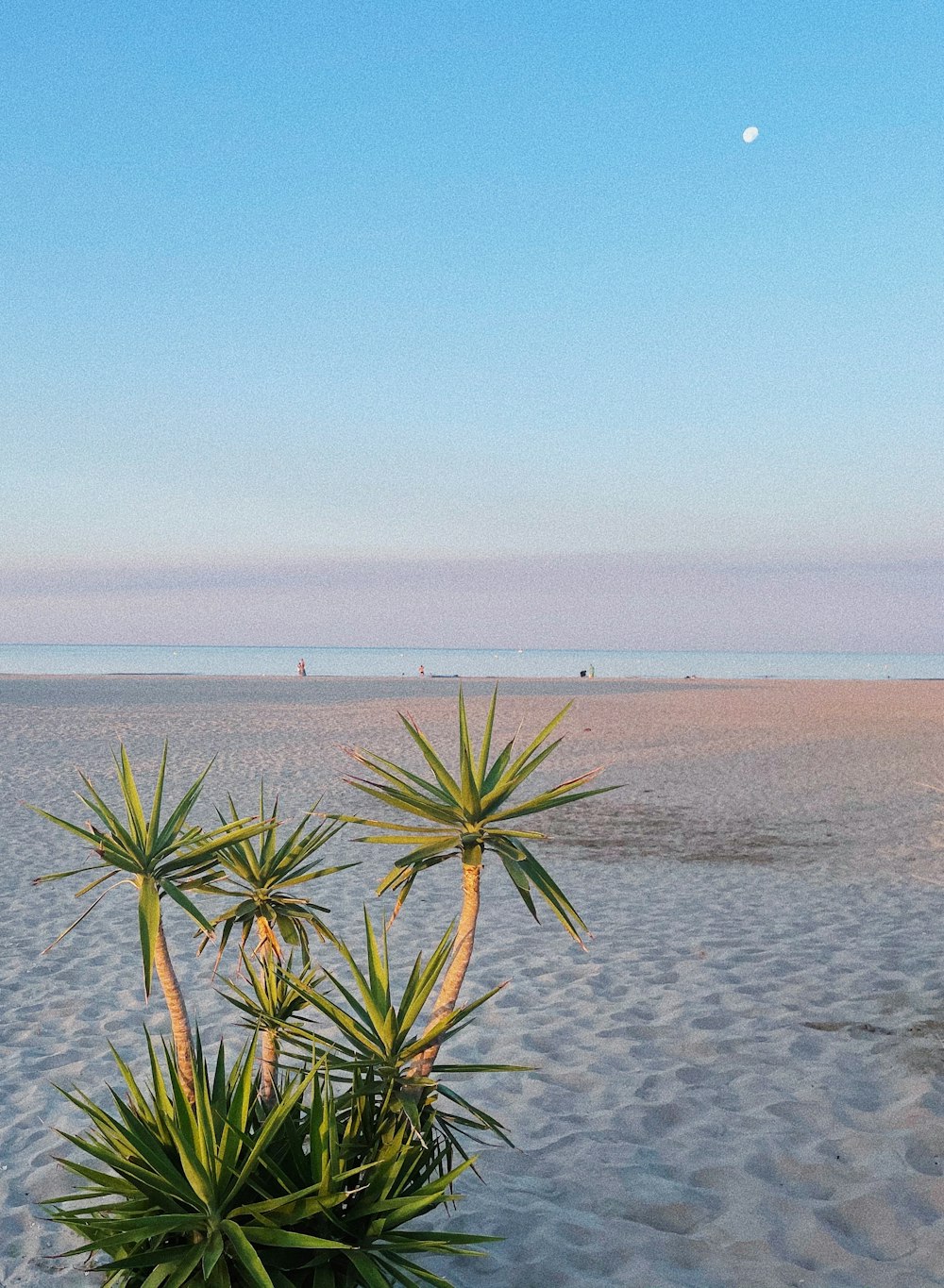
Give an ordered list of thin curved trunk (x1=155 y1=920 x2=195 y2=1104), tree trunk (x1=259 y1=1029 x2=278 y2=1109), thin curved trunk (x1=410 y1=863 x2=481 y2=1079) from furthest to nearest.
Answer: tree trunk (x1=259 y1=1029 x2=278 y2=1109) < thin curved trunk (x1=155 y1=920 x2=195 y2=1104) < thin curved trunk (x1=410 y1=863 x2=481 y2=1079)

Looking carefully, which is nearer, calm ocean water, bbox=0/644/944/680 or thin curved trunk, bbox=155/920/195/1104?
thin curved trunk, bbox=155/920/195/1104

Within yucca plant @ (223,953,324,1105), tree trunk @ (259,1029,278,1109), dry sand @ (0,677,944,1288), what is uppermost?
yucca plant @ (223,953,324,1105)

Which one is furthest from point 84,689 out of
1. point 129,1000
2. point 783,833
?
point 129,1000

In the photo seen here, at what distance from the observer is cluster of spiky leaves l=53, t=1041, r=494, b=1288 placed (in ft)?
8.38

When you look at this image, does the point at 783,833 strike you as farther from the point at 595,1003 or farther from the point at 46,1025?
the point at 46,1025

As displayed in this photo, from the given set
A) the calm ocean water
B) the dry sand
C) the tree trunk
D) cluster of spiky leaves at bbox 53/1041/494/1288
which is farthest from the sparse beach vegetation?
the calm ocean water

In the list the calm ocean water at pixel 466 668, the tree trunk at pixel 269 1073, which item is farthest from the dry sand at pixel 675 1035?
the calm ocean water at pixel 466 668

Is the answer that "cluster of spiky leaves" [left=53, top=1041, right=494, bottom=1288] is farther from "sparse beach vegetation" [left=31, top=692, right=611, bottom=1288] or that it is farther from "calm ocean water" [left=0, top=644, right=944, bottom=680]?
"calm ocean water" [left=0, top=644, right=944, bottom=680]

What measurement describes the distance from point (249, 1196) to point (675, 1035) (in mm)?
3655

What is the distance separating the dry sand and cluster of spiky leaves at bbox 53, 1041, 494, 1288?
3.25ft

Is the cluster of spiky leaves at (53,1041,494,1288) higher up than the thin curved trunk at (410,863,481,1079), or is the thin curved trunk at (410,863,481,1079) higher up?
the thin curved trunk at (410,863,481,1079)

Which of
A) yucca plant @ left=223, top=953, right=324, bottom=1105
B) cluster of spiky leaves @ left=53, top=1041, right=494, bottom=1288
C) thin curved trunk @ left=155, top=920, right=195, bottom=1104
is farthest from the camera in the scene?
yucca plant @ left=223, top=953, right=324, bottom=1105

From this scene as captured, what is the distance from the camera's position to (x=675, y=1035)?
5.93m

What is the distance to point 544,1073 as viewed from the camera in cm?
544
